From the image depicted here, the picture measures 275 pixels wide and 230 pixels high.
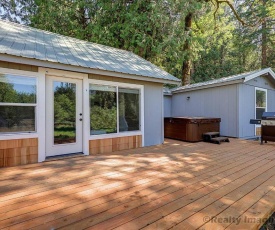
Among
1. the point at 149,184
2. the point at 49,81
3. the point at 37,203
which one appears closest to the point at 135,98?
the point at 49,81

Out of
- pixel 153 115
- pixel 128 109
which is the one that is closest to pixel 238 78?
pixel 153 115

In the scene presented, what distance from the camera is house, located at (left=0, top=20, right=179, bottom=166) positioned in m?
3.89

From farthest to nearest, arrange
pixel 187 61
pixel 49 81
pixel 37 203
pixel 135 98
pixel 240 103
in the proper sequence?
pixel 187 61 < pixel 240 103 < pixel 135 98 < pixel 49 81 < pixel 37 203

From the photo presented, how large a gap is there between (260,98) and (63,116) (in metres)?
8.43

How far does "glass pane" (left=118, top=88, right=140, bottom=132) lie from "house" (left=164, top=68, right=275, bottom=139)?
13.5 feet

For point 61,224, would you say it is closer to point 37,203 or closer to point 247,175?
point 37,203

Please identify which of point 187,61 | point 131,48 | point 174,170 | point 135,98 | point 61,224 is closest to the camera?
point 61,224

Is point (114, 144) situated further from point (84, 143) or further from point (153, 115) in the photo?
point (153, 115)

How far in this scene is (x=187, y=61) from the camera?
43.9ft

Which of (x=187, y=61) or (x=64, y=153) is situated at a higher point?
(x=187, y=61)

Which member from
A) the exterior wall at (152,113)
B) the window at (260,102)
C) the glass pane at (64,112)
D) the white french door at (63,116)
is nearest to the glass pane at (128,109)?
the exterior wall at (152,113)

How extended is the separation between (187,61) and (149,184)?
467 inches

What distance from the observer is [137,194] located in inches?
103

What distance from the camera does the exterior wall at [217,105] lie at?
7.77 m
